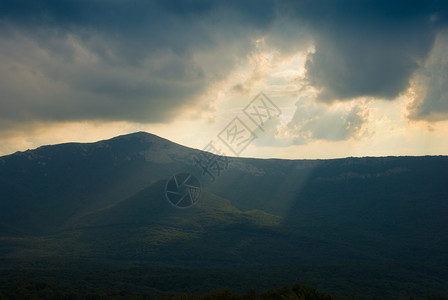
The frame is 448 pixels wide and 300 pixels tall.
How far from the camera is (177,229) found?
19538 cm

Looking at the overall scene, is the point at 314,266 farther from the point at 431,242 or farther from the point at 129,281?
the point at 431,242

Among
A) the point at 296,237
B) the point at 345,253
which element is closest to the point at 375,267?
the point at 345,253

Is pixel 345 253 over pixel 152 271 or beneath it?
over

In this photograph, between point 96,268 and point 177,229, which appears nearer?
point 96,268

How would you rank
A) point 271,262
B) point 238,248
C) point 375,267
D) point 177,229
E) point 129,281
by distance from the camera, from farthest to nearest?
1. point 177,229
2. point 238,248
3. point 271,262
4. point 375,267
5. point 129,281

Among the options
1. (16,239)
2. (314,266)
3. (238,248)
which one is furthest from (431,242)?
(16,239)

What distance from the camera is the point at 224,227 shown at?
197 meters

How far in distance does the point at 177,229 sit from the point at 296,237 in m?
61.1

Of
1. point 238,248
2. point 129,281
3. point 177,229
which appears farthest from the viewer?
point 177,229

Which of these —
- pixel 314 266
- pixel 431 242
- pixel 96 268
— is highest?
pixel 431 242

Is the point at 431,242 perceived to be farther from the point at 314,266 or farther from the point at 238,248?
the point at 238,248

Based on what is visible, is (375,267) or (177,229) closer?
(375,267)

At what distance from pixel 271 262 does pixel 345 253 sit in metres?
33.9

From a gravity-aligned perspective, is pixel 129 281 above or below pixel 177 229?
below
